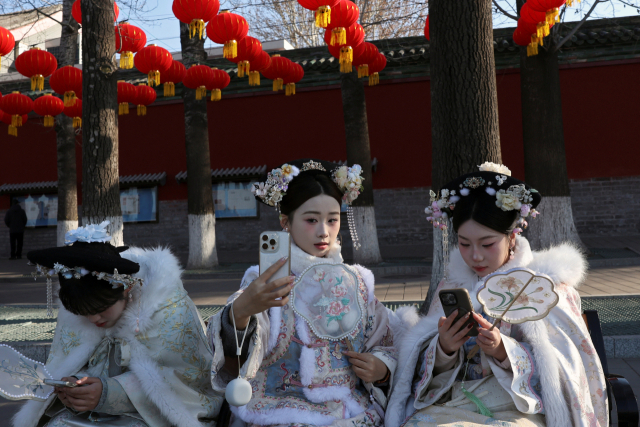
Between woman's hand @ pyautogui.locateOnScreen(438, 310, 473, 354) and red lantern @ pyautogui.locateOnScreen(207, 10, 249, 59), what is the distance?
21.8 feet

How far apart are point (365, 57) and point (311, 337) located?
7536 mm

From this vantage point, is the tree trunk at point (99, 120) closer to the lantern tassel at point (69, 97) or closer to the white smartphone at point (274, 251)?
the lantern tassel at point (69, 97)

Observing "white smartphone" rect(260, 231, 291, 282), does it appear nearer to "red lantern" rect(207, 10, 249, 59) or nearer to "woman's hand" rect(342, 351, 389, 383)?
"woman's hand" rect(342, 351, 389, 383)

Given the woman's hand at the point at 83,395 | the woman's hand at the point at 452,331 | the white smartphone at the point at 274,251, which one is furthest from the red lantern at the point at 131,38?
the woman's hand at the point at 452,331

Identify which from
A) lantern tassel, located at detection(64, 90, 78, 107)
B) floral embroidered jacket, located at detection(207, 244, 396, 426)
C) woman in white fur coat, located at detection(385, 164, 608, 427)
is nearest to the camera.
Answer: woman in white fur coat, located at detection(385, 164, 608, 427)

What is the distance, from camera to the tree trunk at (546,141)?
9109mm

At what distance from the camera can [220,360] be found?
6.77 ft

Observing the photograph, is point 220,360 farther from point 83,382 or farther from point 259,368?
point 83,382

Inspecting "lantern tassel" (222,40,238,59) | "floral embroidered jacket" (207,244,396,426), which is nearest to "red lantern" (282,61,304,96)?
"lantern tassel" (222,40,238,59)

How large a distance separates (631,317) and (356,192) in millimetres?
4201

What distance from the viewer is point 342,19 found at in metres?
7.34

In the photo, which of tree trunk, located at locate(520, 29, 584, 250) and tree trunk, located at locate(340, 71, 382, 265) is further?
tree trunk, located at locate(340, 71, 382, 265)

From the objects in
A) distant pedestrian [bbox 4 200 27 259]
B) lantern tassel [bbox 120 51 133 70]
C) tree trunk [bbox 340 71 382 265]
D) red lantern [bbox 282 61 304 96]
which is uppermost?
red lantern [bbox 282 61 304 96]

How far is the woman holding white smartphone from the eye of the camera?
6.91 ft
